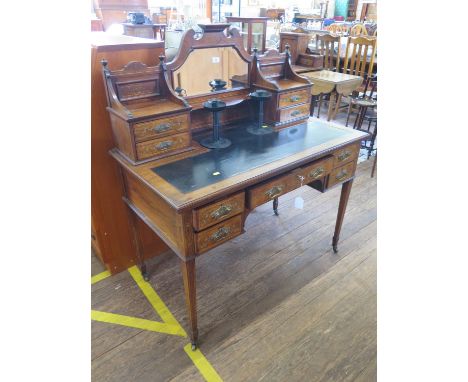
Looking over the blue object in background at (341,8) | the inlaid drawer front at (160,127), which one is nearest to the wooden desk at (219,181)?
the inlaid drawer front at (160,127)

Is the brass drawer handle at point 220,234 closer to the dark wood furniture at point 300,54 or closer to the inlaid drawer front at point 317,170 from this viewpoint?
the inlaid drawer front at point 317,170

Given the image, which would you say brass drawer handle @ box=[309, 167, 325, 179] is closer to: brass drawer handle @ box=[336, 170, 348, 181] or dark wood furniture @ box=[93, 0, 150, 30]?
brass drawer handle @ box=[336, 170, 348, 181]

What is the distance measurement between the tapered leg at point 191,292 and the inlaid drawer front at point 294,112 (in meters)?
0.89

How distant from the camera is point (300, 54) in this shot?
3.84 meters

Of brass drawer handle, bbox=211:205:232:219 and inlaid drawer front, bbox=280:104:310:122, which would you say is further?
inlaid drawer front, bbox=280:104:310:122

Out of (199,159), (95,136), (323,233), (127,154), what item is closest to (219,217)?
(199,159)

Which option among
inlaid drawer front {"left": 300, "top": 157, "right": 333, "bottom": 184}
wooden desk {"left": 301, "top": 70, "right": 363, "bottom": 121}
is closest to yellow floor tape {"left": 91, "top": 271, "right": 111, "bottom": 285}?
inlaid drawer front {"left": 300, "top": 157, "right": 333, "bottom": 184}

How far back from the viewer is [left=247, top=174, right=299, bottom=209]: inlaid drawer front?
4.26 feet

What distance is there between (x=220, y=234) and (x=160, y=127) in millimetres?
482

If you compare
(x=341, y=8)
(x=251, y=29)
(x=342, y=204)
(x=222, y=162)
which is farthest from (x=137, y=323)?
(x=341, y=8)

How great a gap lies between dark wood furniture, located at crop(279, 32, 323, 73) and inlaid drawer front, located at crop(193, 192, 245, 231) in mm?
2910

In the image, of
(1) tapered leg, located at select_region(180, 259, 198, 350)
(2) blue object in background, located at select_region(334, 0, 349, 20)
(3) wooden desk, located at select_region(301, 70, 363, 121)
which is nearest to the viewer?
(1) tapered leg, located at select_region(180, 259, 198, 350)

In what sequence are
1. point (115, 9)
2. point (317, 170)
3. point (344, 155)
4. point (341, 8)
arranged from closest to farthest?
1. point (317, 170)
2. point (344, 155)
3. point (115, 9)
4. point (341, 8)

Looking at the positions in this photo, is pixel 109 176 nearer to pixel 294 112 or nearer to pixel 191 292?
pixel 191 292
